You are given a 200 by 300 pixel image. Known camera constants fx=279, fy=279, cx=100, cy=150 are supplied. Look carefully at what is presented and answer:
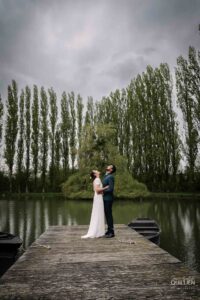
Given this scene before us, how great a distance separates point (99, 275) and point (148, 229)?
6.46 m

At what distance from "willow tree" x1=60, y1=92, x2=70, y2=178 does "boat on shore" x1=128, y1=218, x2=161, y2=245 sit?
116 feet

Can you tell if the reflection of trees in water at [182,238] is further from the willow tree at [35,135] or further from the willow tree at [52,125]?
the willow tree at [35,135]

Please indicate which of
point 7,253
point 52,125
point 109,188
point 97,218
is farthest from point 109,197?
point 52,125

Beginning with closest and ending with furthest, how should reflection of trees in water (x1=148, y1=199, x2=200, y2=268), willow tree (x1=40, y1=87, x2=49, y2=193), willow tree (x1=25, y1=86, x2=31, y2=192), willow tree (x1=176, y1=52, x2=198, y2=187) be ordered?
reflection of trees in water (x1=148, y1=199, x2=200, y2=268)
willow tree (x1=176, y1=52, x2=198, y2=187)
willow tree (x1=25, y1=86, x2=31, y2=192)
willow tree (x1=40, y1=87, x2=49, y2=193)

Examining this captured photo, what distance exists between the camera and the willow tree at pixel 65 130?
156 ft

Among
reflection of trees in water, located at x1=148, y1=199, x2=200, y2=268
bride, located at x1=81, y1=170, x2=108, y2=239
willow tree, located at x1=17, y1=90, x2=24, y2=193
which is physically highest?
willow tree, located at x1=17, y1=90, x2=24, y2=193

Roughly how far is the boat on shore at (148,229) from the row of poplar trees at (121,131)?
2700cm

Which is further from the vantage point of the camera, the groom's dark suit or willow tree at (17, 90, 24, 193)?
willow tree at (17, 90, 24, 193)

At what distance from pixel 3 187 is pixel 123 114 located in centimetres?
2348

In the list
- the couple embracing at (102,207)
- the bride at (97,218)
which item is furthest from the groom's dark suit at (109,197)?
the bride at (97,218)

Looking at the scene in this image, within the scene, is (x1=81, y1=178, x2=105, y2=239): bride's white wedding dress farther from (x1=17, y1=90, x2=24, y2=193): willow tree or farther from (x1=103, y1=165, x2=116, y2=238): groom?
(x1=17, y1=90, x2=24, y2=193): willow tree

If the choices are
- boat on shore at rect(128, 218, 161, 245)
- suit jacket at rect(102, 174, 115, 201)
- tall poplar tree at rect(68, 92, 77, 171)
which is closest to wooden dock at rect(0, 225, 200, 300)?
suit jacket at rect(102, 174, 115, 201)

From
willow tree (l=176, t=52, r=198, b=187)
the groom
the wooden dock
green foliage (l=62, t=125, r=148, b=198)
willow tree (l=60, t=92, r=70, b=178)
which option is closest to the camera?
the wooden dock

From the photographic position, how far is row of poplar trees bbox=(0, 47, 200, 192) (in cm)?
4025
